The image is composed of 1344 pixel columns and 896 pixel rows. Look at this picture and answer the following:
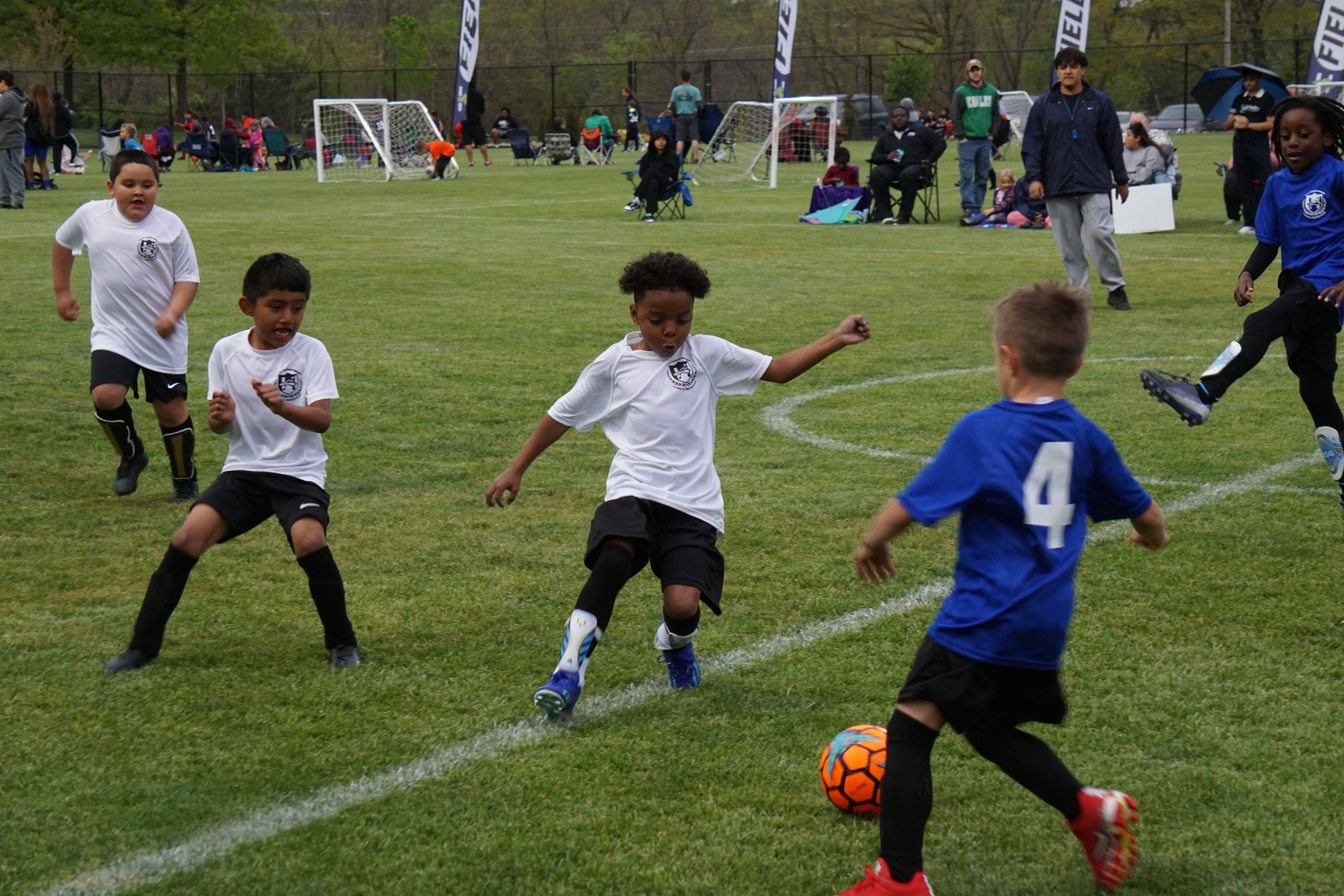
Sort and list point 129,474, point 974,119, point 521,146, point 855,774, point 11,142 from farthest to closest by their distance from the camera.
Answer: point 521,146
point 11,142
point 974,119
point 129,474
point 855,774

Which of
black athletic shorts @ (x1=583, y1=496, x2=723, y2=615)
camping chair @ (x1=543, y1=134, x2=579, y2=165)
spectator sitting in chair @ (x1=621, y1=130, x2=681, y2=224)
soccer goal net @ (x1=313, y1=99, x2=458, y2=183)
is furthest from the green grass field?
camping chair @ (x1=543, y1=134, x2=579, y2=165)

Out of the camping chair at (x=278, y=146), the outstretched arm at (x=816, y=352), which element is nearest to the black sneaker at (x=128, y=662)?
the outstretched arm at (x=816, y=352)

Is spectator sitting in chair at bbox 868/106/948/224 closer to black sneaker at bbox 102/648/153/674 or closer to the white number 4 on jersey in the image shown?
black sneaker at bbox 102/648/153/674

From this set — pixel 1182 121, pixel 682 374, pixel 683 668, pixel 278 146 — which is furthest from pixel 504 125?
pixel 683 668

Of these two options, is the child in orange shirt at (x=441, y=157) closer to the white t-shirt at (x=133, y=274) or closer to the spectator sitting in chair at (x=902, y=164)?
the spectator sitting in chair at (x=902, y=164)

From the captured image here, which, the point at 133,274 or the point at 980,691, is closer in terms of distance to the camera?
the point at 980,691

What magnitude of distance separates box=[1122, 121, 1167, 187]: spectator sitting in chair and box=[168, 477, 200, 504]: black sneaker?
15975 millimetres

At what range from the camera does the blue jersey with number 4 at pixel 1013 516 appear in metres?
2.72

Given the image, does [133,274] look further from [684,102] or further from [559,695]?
[684,102]

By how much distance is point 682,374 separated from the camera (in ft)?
13.4

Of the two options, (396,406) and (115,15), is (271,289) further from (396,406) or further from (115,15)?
(115,15)

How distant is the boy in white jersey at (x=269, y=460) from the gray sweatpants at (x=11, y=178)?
21.8 metres

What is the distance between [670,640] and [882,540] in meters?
1.35

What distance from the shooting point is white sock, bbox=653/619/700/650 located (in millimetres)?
4000
